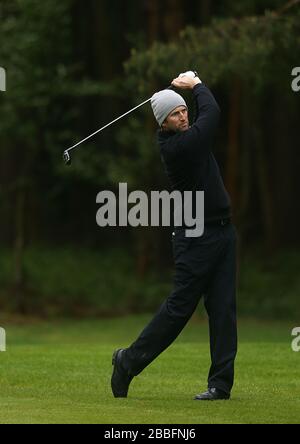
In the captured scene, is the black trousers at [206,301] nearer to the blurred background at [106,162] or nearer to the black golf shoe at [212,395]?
the black golf shoe at [212,395]

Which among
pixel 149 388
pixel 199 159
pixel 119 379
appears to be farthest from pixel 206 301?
pixel 149 388

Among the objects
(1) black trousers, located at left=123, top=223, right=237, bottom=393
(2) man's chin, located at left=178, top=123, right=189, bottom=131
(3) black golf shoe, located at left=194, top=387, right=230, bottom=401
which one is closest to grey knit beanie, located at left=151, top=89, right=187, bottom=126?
(2) man's chin, located at left=178, top=123, right=189, bottom=131

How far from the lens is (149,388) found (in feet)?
31.1

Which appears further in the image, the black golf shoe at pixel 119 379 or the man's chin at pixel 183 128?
the black golf shoe at pixel 119 379

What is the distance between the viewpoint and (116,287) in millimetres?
25719

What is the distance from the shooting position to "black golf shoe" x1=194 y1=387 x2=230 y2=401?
855cm

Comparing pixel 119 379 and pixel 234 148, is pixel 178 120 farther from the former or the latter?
pixel 234 148

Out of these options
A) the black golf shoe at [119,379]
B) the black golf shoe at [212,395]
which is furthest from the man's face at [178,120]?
the black golf shoe at [212,395]

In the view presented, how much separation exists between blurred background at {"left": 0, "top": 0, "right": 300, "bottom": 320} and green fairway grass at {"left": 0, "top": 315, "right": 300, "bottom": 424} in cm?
958

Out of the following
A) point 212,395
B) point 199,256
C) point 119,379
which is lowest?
point 212,395

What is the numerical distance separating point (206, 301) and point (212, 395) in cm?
68

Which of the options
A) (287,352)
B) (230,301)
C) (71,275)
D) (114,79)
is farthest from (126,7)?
(230,301)

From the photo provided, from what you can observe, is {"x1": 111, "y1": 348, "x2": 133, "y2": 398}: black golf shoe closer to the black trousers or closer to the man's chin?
the black trousers

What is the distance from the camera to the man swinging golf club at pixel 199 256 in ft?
27.5
